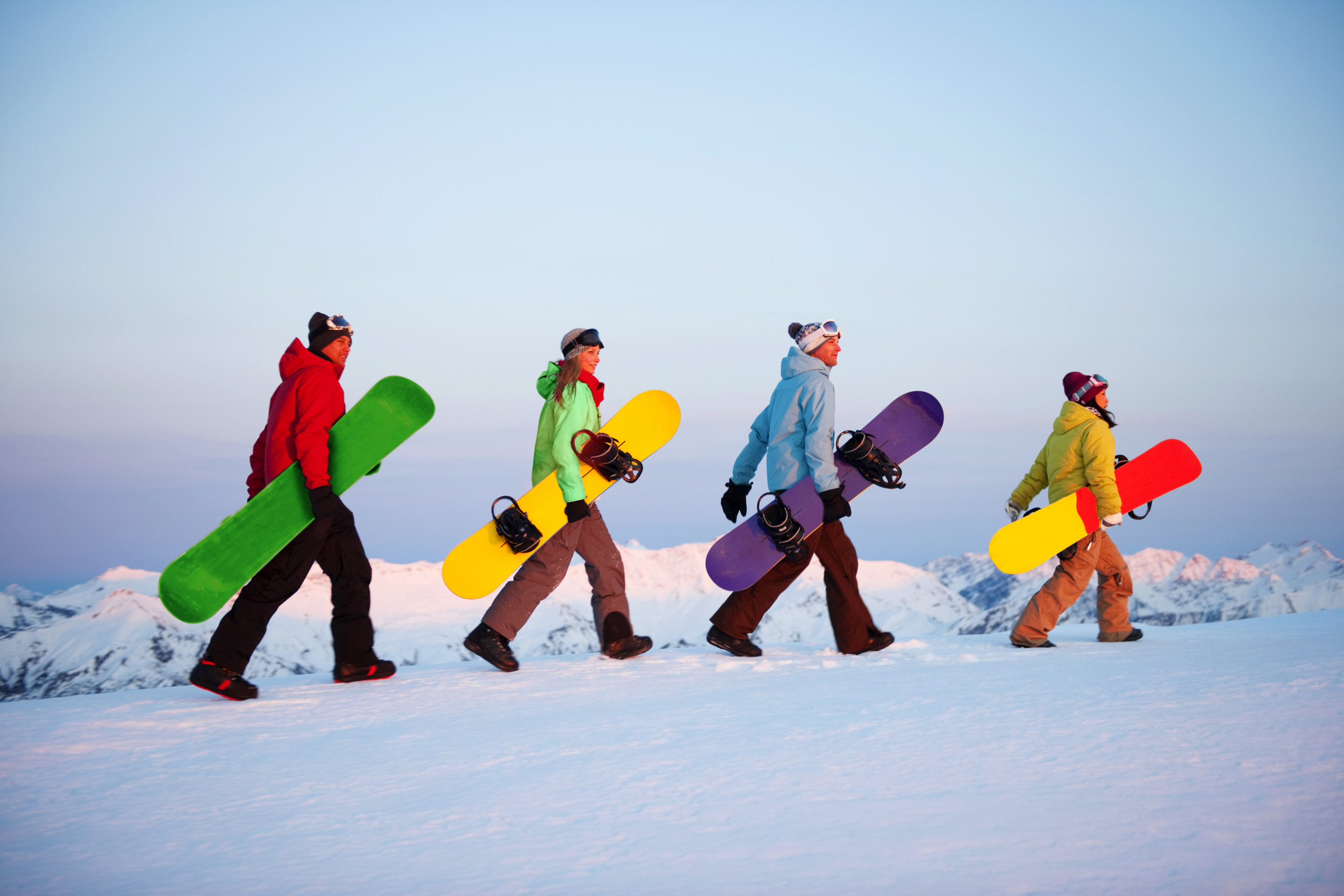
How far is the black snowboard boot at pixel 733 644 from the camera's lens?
240 inches

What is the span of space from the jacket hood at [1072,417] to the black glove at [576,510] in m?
3.56

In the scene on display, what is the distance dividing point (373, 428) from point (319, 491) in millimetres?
570

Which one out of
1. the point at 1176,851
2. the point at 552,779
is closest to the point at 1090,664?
the point at 1176,851

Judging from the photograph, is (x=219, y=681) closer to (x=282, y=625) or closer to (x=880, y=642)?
(x=880, y=642)

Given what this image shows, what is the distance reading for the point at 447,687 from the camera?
5309 millimetres

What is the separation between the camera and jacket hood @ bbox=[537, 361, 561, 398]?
19.2 feet

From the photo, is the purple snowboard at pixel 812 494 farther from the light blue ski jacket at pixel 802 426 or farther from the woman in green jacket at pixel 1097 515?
the woman in green jacket at pixel 1097 515

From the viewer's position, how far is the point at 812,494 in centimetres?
589

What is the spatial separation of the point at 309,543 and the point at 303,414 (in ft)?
2.53

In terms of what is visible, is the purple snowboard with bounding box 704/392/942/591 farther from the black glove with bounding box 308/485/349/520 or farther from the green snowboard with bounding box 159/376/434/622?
the green snowboard with bounding box 159/376/434/622

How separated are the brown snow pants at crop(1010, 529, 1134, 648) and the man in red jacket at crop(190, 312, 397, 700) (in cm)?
432

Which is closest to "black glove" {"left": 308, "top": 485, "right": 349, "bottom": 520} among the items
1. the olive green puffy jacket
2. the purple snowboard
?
the purple snowboard

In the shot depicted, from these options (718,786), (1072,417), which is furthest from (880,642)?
(718,786)

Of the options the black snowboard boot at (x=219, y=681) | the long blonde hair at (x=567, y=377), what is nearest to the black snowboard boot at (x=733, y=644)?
the long blonde hair at (x=567, y=377)
